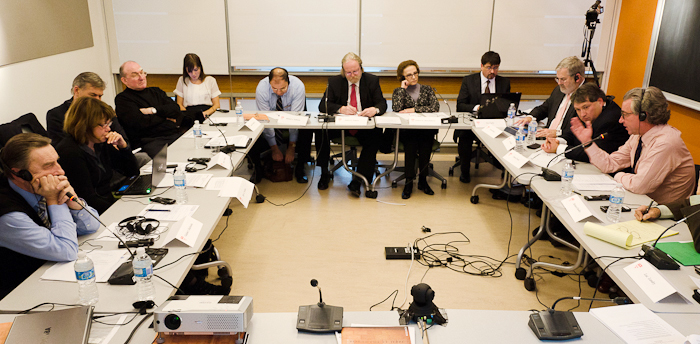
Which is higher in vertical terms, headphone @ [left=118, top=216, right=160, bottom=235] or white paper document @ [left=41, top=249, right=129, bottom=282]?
headphone @ [left=118, top=216, right=160, bottom=235]

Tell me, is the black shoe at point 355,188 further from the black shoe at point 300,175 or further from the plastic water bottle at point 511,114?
the plastic water bottle at point 511,114

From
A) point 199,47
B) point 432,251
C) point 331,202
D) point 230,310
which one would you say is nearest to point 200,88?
point 199,47

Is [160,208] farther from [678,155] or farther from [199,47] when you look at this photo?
[199,47]

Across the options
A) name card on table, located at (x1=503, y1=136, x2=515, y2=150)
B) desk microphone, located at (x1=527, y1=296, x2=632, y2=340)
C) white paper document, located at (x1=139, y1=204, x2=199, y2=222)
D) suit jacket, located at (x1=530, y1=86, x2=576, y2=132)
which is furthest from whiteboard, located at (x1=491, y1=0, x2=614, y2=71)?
desk microphone, located at (x1=527, y1=296, x2=632, y2=340)

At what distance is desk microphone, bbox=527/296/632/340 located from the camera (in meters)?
1.71

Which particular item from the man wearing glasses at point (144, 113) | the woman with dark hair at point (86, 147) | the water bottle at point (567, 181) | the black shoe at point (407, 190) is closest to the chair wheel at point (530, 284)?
the water bottle at point (567, 181)

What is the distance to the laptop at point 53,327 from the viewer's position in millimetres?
1602

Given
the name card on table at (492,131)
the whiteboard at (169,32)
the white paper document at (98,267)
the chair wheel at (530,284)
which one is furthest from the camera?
the whiteboard at (169,32)

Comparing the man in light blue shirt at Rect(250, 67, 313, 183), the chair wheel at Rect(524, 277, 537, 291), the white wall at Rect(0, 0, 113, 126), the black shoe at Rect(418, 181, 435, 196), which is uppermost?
the white wall at Rect(0, 0, 113, 126)

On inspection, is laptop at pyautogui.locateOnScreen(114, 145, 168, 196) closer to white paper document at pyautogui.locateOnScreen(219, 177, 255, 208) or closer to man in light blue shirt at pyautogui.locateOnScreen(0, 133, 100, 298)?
white paper document at pyautogui.locateOnScreen(219, 177, 255, 208)

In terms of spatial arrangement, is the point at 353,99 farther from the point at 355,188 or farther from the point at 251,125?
the point at 251,125

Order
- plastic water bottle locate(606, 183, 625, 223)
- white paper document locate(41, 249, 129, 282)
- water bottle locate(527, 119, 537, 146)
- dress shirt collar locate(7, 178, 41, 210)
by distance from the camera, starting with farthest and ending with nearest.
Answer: water bottle locate(527, 119, 537, 146)
plastic water bottle locate(606, 183, 625, 223)
dress shirt collar locate(7, 178, 41, 210)
white paper document locate(41, 249, 129, 282)

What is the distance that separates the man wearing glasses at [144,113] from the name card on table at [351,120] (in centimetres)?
154

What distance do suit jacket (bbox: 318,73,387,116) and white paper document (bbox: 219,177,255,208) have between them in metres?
2.03
